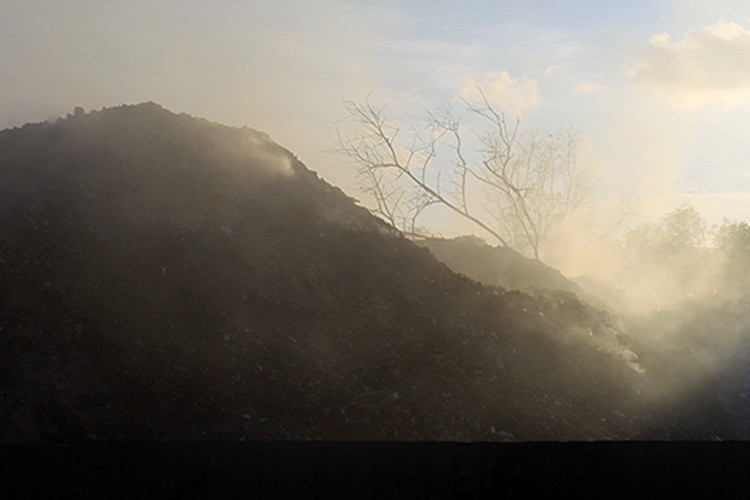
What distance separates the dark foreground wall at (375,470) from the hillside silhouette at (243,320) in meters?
6.32

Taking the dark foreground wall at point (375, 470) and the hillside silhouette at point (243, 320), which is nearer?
the dark foreground wall at point (375, 470)

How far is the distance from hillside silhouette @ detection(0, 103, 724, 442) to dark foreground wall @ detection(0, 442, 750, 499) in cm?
632

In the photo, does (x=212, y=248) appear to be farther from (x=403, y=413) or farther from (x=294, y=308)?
(x=403, y=413)

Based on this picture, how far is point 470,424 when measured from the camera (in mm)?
18344

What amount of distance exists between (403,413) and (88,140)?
36.3 ft

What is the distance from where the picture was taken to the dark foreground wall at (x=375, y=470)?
8.65 meters

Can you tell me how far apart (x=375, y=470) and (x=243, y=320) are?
9960 mm

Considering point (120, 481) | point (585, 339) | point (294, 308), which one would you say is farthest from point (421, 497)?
point (585, 339)

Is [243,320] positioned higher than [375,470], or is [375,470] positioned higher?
[243,320]

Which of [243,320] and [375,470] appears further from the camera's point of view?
[243,320]

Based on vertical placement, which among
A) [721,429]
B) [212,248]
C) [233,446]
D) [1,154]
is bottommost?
[721,429]

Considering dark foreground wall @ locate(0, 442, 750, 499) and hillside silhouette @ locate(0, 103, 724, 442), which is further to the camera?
hillside silhouette @ locate(0, 103, 724, 442)

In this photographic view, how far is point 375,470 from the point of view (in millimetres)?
9570

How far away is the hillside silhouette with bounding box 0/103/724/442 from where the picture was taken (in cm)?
1661
